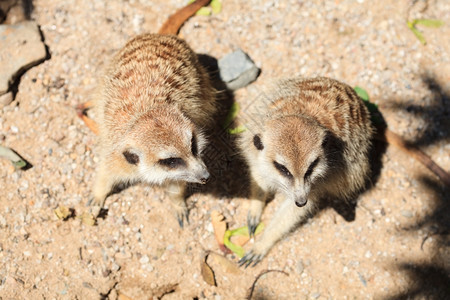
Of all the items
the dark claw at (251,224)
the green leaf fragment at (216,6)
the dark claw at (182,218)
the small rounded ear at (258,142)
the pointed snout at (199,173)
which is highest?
the green leaf fragment at (216,6)

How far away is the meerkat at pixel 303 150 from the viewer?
2350mm

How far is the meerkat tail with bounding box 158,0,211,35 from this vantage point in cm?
354

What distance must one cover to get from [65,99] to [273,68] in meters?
1.72

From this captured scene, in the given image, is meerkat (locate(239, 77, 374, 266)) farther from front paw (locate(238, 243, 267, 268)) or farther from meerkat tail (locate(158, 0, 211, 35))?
meerkat tail (locate(158, 0, 211, 35))

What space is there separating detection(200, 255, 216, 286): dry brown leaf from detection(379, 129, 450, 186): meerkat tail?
1.67 meters

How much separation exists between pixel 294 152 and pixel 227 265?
121 centimetres

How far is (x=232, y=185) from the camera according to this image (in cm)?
338

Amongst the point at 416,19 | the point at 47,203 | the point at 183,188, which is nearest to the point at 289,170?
the point at 183,188

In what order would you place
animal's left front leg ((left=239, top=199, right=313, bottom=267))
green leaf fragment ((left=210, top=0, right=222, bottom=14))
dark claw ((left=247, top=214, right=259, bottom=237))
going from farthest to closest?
green leaf fragment ((left=210, top=0, right=222, bottom=14)) → dark claw ((left=247, top=214, right=259, bottom=237)) → animal's left front leg ((left=239, top=199, right=313, bottom=267))

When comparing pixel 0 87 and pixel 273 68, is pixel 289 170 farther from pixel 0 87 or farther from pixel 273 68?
pixel 0 87

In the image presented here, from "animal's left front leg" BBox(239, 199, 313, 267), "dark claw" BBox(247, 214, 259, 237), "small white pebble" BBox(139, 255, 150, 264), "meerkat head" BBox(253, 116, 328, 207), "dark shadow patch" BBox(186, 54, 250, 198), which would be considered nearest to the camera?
"meerkat head" BBox(253, 116, 328, 207)

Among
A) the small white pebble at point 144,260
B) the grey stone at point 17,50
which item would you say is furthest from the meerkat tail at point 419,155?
the grey stone at point 17,50

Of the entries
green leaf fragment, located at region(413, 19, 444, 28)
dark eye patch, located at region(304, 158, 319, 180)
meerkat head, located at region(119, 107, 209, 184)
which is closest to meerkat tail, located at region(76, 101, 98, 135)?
meerkat head, located at region(119, 107, 209, 184)

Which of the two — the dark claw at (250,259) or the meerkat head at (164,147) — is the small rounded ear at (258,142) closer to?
the meerkat head at (164,147)
